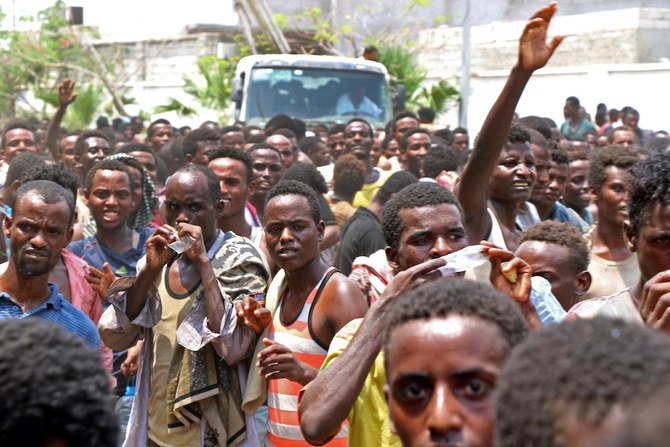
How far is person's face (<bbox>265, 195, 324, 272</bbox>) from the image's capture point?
4.34m

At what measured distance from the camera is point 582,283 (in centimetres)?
436

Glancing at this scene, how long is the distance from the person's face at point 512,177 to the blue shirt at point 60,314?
6.69 ft

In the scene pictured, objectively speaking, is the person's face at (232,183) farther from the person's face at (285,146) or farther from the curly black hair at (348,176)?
the person's face at (285,146)

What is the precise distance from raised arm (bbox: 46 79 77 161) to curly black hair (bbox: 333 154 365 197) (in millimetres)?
3223

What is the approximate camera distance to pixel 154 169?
8688mm

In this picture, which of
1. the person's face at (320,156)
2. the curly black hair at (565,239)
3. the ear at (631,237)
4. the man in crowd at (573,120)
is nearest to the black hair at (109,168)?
the curly black hair at (565,239)

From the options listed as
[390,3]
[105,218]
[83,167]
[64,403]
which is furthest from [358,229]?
[390,3]

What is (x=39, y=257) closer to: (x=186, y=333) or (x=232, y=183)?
(x=186, y=333)

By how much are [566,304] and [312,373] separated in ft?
3.85

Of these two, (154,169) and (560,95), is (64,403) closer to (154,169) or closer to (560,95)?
(154,169)

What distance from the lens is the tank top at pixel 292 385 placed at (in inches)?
156

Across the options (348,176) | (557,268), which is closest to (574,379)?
(557,268)

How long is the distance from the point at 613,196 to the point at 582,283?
137 cm

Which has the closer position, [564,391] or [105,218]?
[564,391]
